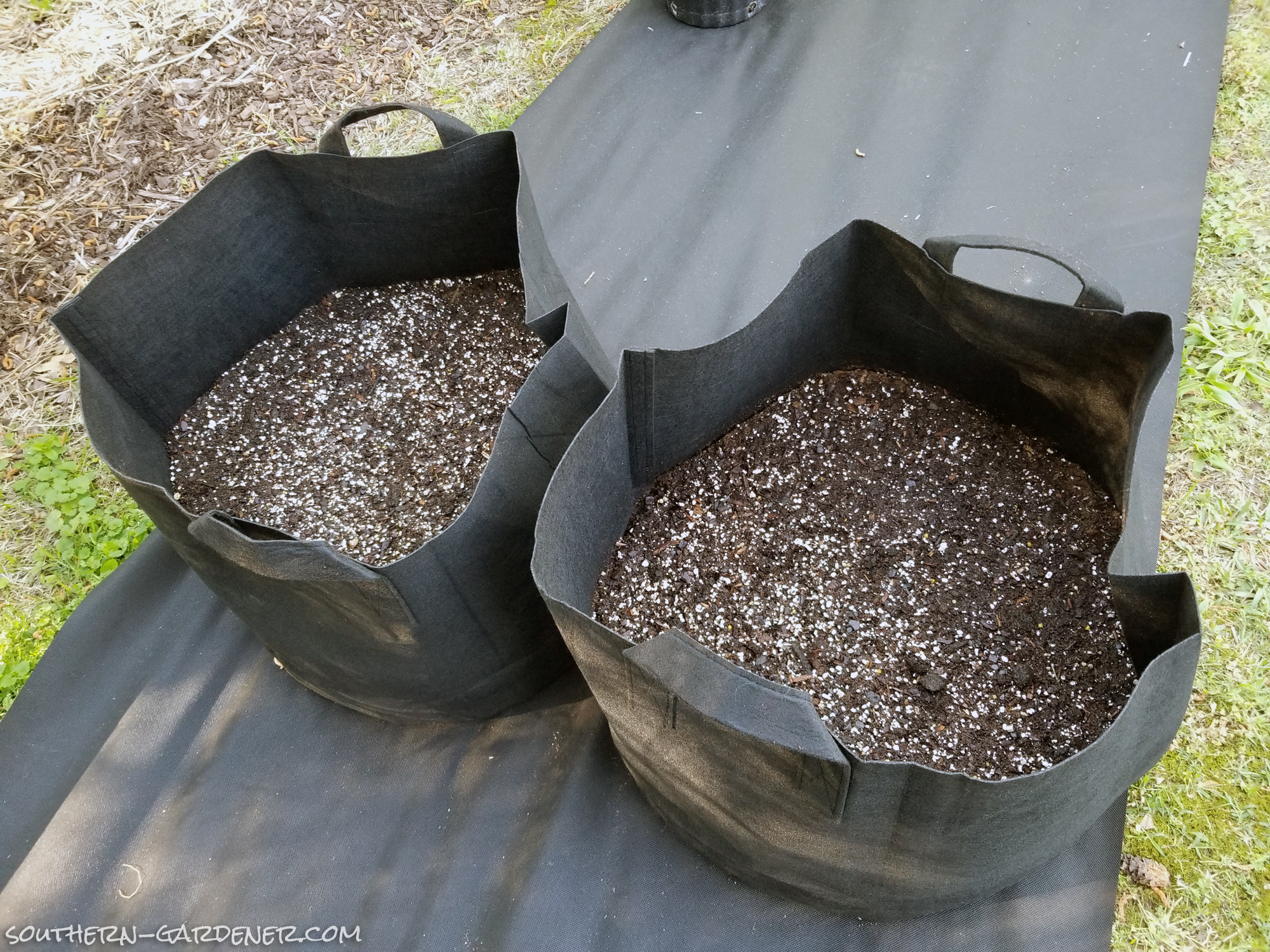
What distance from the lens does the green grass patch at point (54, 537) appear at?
63.5 inches

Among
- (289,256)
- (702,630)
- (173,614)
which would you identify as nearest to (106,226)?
(289,256)

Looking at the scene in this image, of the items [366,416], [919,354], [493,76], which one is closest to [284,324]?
[366,416]

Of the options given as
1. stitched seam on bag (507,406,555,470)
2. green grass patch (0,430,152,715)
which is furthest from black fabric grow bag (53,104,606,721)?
green grass patch (0,430,152,715)

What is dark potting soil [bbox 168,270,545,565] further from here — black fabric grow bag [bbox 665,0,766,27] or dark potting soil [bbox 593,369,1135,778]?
black fabric grow bag [bbox 665,0,766,27]

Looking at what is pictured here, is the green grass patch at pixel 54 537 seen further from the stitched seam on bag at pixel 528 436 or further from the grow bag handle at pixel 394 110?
the stitched seam on bag at pixel 528 436

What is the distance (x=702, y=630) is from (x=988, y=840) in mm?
456

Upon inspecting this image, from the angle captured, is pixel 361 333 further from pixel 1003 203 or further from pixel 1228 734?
pixel 1228 734

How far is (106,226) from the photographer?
214cm

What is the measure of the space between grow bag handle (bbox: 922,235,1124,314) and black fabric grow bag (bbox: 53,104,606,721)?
544 mm

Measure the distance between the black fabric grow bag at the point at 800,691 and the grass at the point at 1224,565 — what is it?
257 mm

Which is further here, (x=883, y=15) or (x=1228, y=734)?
(x=883, y=15)

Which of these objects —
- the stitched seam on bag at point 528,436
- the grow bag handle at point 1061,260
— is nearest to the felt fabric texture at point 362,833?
the stitched seam on bag at point 528,436

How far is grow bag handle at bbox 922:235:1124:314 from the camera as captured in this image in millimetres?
1252

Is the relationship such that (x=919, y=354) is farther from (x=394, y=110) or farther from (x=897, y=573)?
(x=394, y=110)
